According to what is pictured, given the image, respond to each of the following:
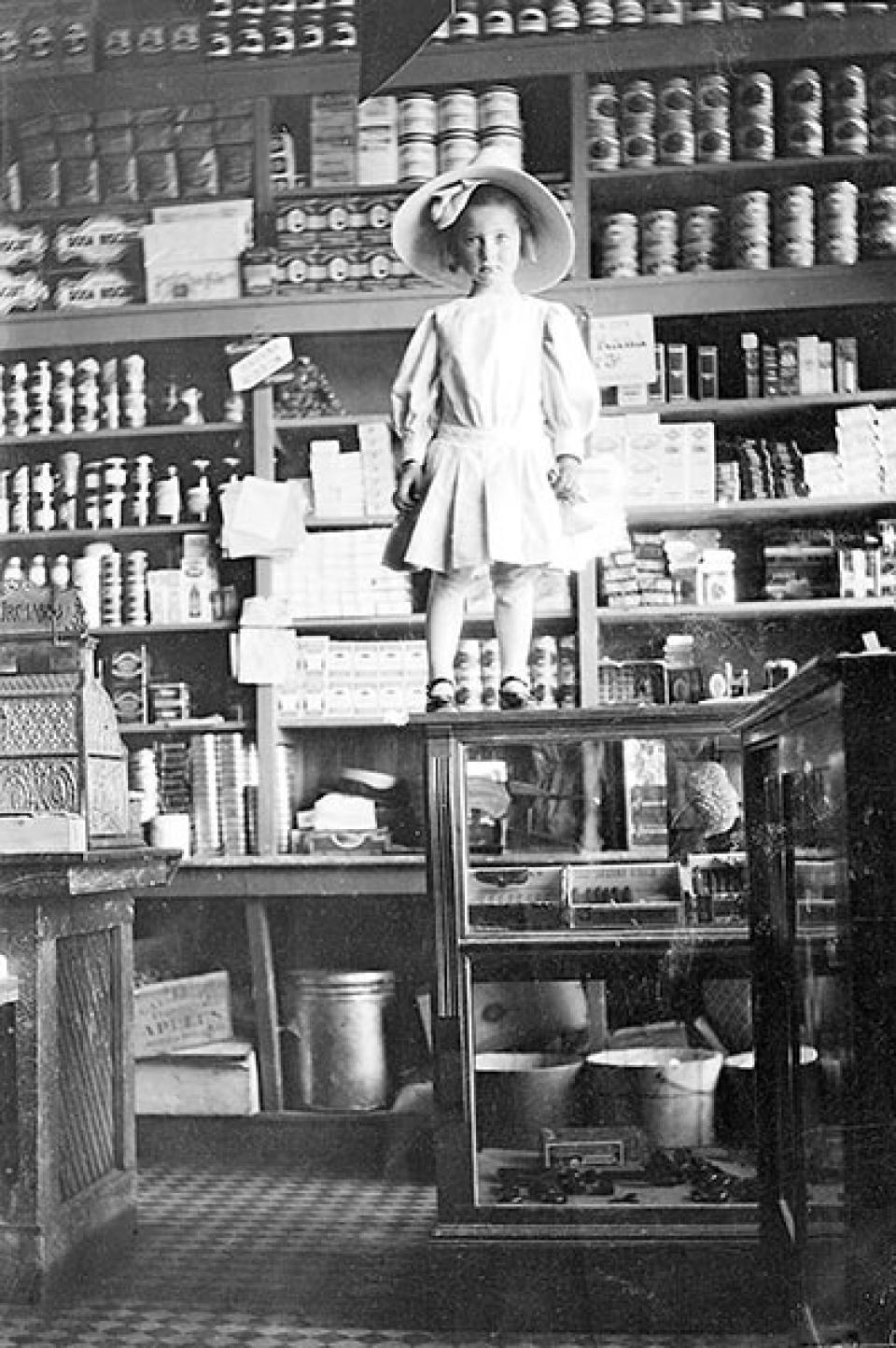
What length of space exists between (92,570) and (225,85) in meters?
1.40

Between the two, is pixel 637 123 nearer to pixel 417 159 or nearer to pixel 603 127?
pixel 603 127

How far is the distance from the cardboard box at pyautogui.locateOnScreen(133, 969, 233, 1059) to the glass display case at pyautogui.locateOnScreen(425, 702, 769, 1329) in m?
1.36

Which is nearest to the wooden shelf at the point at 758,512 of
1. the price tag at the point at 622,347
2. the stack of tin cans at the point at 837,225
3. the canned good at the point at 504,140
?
the price tag at the point at 622,347

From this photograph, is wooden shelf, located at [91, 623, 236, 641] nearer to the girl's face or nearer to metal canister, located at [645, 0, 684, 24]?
the girl's face

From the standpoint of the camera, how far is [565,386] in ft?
10.6

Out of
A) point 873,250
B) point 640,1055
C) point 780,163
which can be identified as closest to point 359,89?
point 780,163

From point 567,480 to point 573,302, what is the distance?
4.12 ft

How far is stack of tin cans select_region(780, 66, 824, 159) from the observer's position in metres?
4.15

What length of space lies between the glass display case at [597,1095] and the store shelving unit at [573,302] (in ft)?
3.88

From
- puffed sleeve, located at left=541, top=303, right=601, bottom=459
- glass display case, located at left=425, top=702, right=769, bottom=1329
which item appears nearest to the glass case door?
glass display case, located at left=425, top=702, right=769, bottom=1329

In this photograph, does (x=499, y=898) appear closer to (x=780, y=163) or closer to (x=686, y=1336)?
(x=686, y=1336)

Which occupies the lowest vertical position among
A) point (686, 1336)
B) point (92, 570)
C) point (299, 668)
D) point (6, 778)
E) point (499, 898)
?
point (686, 1336)

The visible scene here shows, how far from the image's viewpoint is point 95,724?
295cm

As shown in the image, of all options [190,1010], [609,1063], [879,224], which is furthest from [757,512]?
[190,1010]
